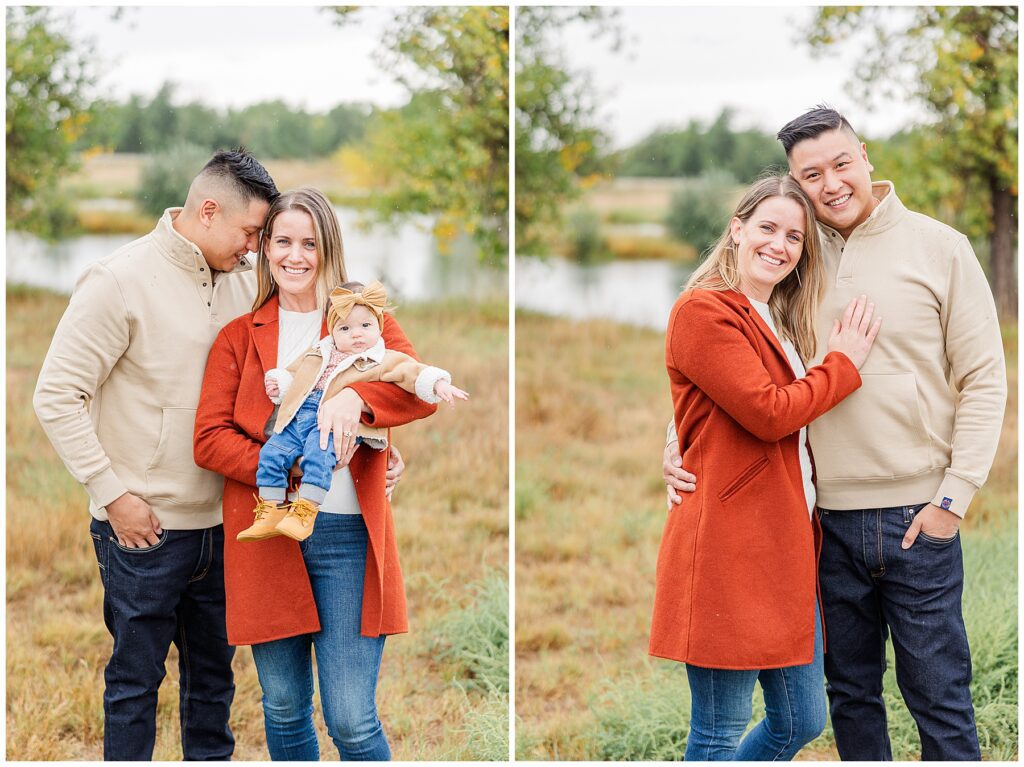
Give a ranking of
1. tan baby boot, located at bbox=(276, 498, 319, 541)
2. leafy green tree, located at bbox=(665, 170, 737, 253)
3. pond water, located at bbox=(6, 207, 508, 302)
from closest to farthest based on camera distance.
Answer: tan baby boot, located at bbox=(276, 498, 319, 541)
pond water, located at bbox=(6, 207, 508, 302)
leafy green tree, located at bbox=(665, 170, 737, 253)

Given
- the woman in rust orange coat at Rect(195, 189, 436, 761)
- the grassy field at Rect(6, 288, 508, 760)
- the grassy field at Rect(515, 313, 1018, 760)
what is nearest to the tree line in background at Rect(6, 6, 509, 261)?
the grassy field at Rect(6, 288, 508, 760)

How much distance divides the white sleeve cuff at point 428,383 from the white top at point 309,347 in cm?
23

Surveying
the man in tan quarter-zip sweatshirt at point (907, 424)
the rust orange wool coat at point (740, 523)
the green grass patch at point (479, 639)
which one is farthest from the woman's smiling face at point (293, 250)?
the green grass patch at point (479, 639)

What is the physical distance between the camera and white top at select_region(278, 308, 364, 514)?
2621 millimetres

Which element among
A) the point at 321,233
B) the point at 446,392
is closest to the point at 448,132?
the point at 321,233

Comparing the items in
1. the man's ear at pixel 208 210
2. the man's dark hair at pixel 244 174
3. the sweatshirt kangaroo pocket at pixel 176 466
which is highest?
the man's dark hair at pixel 244 174

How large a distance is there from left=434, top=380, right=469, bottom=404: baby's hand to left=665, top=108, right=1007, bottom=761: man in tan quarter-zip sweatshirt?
60cm

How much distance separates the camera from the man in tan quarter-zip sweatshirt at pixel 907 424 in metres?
2.65

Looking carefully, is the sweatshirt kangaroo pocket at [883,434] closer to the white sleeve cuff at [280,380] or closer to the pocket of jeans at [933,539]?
the pocket of jeans at [933,539]

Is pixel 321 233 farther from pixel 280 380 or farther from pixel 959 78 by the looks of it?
pixel 959 78

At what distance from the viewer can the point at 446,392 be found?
2.54 m

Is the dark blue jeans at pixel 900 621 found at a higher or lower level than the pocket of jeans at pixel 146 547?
lower

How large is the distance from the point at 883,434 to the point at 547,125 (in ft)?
16.7

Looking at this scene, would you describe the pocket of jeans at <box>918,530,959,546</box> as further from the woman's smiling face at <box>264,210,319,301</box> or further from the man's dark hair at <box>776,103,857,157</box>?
the woman's smiling face at <box>264,210,319,301</box>
